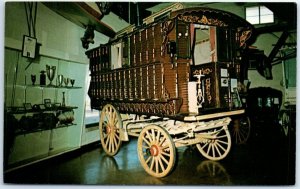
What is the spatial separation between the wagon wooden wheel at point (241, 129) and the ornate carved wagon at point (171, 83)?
6cm

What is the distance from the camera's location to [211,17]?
101 inches

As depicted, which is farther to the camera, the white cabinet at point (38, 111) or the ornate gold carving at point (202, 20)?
the white cabinet at point (38, 111)

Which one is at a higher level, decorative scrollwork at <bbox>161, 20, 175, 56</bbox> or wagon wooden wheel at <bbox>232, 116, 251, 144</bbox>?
decorative scrollwork at <bbox>161, 20, 175, 56</bbox>

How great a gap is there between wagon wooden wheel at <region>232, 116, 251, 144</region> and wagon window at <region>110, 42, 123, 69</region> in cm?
109

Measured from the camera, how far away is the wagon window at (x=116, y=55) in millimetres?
2732

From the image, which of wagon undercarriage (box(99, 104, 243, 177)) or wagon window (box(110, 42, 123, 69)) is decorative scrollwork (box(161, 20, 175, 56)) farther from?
wagon undercarriage (box(99, 104, 243, 177))

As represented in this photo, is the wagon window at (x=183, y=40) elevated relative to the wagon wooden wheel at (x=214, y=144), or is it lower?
elevated

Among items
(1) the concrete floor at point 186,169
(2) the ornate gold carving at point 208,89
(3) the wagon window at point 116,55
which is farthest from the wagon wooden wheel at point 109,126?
(2) the ornate gold carving at point 208,89

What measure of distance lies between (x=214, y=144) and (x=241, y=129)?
250 mm

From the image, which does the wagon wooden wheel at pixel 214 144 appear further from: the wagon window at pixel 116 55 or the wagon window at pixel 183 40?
the wagon window at pixel 116 55

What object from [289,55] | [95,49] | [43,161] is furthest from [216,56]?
[43,161]

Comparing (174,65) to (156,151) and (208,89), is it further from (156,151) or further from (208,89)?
(156,151)

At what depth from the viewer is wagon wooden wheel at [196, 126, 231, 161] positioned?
8.53 feet

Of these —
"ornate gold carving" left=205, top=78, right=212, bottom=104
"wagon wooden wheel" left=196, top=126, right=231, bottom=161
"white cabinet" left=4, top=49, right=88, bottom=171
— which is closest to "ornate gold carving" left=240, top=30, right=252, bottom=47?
"ornate gold carving" left=205, top=78, right=212, bottom=104
